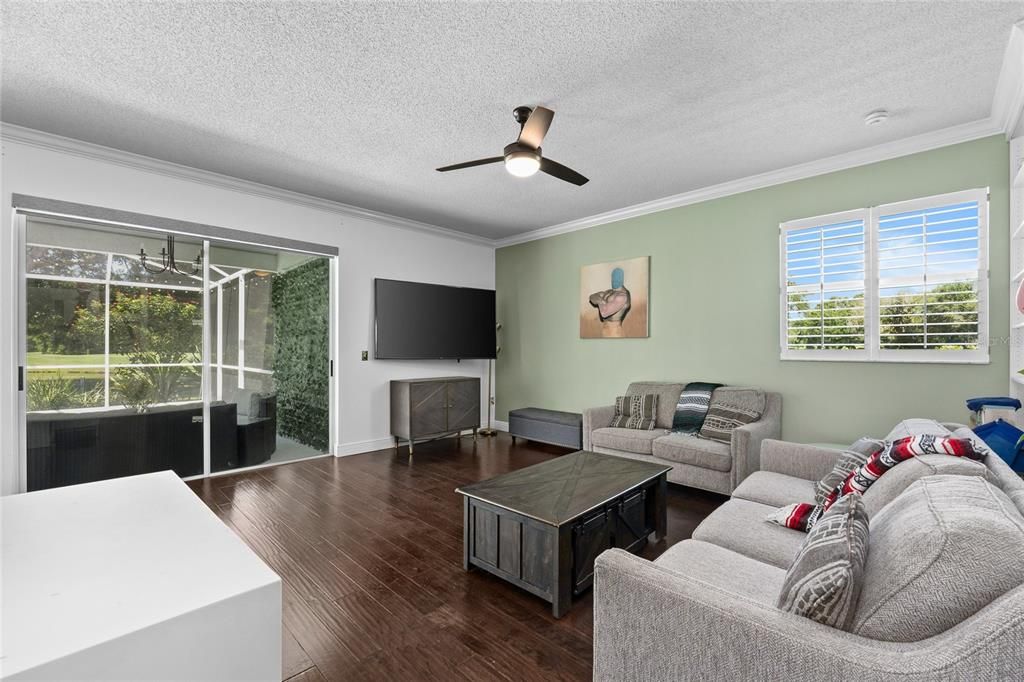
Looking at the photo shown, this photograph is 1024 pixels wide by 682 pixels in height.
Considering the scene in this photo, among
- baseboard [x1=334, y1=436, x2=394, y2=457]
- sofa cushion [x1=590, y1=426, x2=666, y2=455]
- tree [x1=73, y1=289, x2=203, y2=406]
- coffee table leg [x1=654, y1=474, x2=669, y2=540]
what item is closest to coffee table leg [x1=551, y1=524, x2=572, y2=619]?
coffee table leg [x1=654, y1=474, x2=669, y2=540]

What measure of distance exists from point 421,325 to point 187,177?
2628mm

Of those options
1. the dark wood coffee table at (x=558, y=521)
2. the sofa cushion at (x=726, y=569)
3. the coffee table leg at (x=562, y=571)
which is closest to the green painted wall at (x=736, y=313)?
the dark wood coffee table at (x=558, y=521)

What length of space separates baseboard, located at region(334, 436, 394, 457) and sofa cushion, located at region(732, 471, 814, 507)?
390 centimetres

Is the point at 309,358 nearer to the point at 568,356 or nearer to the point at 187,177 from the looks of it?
the point at 187,177

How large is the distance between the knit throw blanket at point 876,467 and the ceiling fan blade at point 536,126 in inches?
89.3

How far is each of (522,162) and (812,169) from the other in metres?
2.64

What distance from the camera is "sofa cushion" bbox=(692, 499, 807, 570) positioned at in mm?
1818

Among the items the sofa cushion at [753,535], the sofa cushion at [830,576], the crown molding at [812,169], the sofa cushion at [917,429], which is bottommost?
the sofa cushion at [753,535]

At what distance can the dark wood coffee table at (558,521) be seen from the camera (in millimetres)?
2156

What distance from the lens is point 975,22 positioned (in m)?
2.15

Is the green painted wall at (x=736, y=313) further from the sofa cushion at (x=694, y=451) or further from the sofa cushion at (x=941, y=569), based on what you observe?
the sofa cushion at (x=941, y=569)

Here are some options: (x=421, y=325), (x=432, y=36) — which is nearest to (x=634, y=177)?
(x=432, y=36)

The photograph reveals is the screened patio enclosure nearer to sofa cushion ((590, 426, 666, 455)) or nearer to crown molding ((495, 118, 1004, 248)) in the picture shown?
sofa cushion ((590, 426, 666, 455))

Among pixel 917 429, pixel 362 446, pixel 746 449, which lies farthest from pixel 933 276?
pixel 362 446
